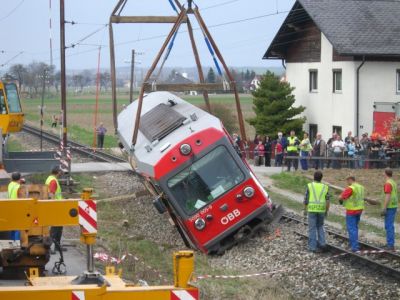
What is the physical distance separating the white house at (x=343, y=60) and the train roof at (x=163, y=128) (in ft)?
52.7

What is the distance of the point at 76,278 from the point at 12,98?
27.1 m

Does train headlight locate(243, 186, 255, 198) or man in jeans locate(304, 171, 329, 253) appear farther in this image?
train headlight locate(243, 186, 255, 198)

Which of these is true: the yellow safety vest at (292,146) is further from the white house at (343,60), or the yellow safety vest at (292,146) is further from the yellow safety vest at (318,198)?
the yellow safety vest at (318,198)

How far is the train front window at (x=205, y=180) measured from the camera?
1794cm

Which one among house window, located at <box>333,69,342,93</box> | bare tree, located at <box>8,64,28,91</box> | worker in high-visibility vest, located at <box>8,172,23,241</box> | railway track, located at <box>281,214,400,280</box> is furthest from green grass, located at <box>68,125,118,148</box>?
worker in high-visibility vest, located at <box>8,172,23,241</box>

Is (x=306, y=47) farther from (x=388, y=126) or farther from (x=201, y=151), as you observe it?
(x=201, y=151)

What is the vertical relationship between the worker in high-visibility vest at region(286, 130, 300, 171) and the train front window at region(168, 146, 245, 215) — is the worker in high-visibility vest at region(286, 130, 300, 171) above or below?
below

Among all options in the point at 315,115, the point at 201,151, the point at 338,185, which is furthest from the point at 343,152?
the point at 201,151

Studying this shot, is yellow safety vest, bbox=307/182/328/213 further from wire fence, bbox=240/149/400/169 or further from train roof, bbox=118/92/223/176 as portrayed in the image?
wire fence, bbox=240/149/400/169

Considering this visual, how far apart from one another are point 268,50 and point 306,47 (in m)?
2.99

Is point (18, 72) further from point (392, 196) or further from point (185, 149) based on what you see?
point (392, 196)

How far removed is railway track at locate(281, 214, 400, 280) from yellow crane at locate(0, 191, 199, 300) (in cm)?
708

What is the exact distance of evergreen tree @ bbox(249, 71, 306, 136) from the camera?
40812 mm

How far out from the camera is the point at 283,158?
34625 mm
